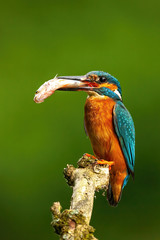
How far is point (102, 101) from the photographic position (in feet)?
12.6

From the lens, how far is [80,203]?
2467 millimetres

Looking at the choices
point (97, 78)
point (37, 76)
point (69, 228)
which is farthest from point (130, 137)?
point (37, 76)

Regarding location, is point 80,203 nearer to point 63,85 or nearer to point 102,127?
point 63,85

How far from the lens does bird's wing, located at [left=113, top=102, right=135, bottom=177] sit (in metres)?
3.87

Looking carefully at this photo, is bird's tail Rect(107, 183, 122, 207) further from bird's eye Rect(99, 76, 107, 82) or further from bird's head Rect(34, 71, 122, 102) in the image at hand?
bird's eye Rect(99, 76, 107, 82)

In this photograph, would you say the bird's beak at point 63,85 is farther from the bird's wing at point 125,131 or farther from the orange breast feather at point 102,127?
the bird's wing at point 125,131

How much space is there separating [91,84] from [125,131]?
478 mm

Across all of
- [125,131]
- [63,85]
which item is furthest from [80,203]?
[125,131]

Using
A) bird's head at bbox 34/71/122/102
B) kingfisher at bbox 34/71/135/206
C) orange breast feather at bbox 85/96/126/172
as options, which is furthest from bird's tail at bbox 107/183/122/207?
bird's head at bbox 34/71/122/102

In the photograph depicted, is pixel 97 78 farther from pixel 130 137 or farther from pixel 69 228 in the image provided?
pixel 69 228

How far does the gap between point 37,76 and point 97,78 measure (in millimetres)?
3213

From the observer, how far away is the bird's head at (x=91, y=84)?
11.1ft

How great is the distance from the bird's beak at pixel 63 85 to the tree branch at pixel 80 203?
1.59 feet

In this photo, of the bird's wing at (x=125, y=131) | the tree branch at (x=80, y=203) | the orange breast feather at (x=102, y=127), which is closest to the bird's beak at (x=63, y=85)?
the orange breast feather at (x=102, y=127)
